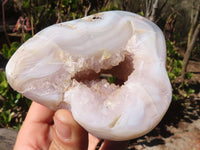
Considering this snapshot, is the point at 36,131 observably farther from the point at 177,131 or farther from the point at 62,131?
the point at 177,131

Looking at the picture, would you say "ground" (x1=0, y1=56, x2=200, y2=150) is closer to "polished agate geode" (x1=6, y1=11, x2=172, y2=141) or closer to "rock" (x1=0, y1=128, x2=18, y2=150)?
"rock" (x1=0, y1=128, x2=18, y2=150)

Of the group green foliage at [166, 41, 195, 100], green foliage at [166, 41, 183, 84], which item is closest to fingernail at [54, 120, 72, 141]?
green foliage at [166, 41, 195, 100]

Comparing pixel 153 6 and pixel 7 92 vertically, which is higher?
pixel 153 6

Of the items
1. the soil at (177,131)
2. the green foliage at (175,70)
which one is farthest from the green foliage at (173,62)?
the soil at (177,131)

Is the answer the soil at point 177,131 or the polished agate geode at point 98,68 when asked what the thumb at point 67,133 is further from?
the soil at point 177,131

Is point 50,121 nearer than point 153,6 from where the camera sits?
Yes

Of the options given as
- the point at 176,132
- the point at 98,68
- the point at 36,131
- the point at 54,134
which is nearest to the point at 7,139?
the point at 36,131

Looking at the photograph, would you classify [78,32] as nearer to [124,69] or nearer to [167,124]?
[124,69]

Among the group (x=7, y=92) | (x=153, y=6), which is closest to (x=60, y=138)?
(x=7, y=92)
